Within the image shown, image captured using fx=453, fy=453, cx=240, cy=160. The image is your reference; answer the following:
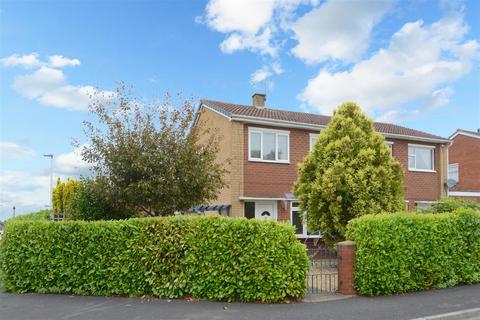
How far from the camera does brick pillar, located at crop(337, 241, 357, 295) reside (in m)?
9.91

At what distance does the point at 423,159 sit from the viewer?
23.5 meters

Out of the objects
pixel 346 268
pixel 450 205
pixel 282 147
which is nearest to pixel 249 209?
pixel 282 147

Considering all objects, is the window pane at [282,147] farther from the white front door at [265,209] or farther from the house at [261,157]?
the white front door at [265,209]

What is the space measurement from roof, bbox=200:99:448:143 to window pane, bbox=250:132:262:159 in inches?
27.0

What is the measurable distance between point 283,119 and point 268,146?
145cm

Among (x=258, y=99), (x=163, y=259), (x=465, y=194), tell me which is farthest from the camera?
(x=465, y=194)

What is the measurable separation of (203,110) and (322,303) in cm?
1459

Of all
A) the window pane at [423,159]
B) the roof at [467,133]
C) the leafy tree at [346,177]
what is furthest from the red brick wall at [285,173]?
the roof at [467,133]

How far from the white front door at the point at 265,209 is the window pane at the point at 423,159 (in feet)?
28.1

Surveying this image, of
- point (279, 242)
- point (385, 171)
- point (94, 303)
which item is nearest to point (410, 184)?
point (385, 171)

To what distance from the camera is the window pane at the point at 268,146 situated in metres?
19.5

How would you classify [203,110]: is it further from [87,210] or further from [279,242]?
[279,242]

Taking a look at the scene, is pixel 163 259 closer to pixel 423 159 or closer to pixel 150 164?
pixel 150 164

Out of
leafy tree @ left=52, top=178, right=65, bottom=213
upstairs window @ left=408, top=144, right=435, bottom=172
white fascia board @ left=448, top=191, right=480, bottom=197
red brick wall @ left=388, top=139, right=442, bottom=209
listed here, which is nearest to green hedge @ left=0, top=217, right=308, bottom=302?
red brick wall @ left=388, top=139, right=442, bottom=209
